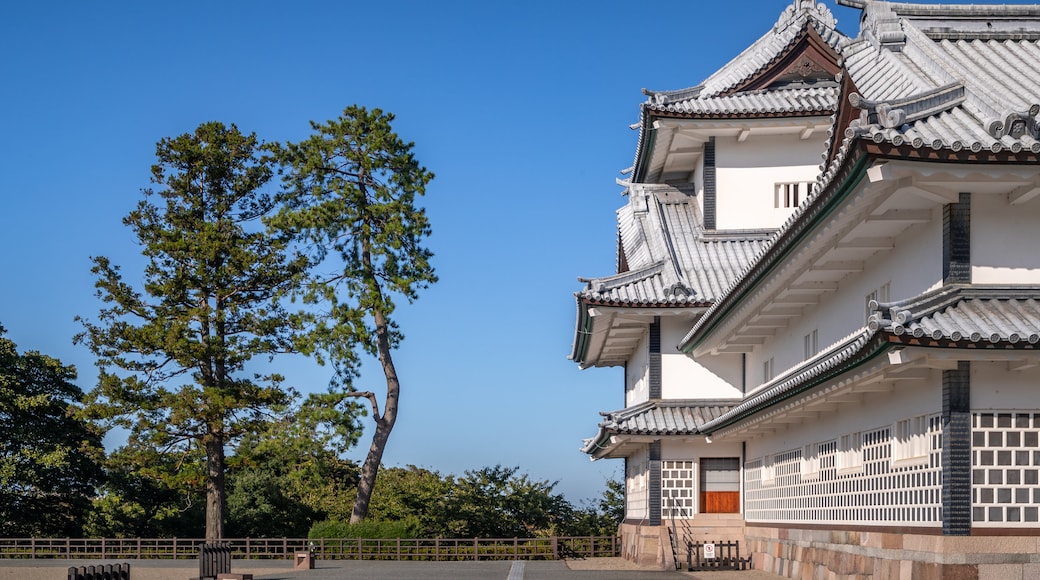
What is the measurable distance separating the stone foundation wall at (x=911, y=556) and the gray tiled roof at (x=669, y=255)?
9.01 meters

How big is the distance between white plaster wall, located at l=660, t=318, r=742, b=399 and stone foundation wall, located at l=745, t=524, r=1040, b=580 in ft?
28.4

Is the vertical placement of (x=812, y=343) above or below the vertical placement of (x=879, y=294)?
below

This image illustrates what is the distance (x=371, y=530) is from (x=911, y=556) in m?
31.8

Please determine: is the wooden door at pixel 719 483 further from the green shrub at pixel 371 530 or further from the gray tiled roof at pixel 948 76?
the green shrub at pixel 371 530

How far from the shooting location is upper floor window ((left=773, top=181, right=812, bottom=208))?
3356cm

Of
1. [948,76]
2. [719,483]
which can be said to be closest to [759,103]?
[719,483]

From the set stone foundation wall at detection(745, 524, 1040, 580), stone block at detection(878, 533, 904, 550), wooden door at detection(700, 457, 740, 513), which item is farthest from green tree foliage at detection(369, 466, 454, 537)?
stone block at detection(878, 533, 904, 550)

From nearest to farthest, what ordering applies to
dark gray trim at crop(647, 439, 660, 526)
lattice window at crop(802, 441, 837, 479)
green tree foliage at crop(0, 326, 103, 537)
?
lattice window at crop(802, 441, 837, 479) → dark gray trim at crop(647, 439, 660, 526) → green tree foliage at crop(0, 326, 103, 537)

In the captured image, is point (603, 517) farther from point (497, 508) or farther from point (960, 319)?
point (960, 319)

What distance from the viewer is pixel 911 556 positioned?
15.3 meters

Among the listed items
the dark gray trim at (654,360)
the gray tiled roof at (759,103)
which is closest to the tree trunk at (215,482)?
the dark gray trim at (654,360)

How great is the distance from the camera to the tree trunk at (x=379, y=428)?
152 ft

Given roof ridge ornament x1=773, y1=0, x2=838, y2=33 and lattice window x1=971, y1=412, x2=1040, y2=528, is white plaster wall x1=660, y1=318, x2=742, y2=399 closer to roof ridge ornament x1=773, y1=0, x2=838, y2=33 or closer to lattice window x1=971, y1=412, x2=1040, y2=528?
roof ridge ornament x1=773, y1=0, x2=838, y2=33

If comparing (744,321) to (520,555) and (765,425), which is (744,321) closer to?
(765,425)
